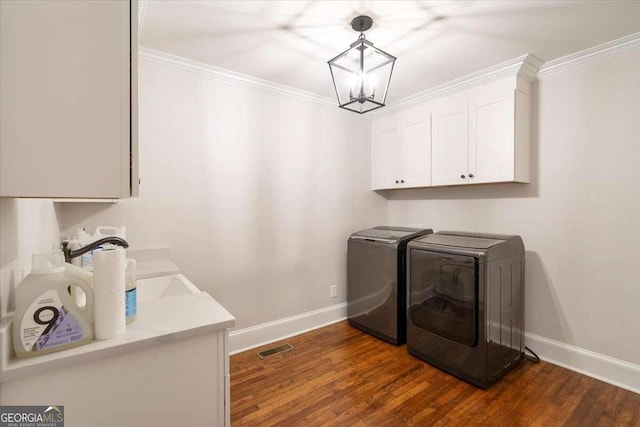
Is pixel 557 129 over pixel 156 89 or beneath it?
beneath

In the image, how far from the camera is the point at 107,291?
888mm

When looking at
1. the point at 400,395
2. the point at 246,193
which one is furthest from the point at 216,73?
the point at 400,395

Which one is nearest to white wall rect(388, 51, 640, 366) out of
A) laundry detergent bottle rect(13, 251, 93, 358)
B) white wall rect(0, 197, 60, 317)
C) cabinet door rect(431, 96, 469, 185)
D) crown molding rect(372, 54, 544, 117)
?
crown molding rect(372, 54, 544, 117)

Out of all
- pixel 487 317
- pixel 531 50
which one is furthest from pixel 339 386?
pixel 531 50

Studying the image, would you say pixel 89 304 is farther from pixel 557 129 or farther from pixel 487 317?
pixel 557 129

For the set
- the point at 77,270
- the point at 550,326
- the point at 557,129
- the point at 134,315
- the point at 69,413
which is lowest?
the point at 550,326

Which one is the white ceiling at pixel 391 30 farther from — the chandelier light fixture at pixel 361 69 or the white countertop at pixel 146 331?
the white countertop at pixel 146 331

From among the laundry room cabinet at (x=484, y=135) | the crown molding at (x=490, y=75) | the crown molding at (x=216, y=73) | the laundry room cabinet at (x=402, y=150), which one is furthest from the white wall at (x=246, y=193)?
the laundry room cabinet at (x=484, y=135)

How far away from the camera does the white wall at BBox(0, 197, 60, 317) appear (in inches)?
32.9

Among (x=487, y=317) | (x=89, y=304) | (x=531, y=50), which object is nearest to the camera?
(x=89, y=304)

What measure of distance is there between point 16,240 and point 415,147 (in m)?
2.96

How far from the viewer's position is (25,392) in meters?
0.78

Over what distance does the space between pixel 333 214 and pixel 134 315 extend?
2.39m

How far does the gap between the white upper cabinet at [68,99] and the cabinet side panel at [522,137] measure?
259 cm
